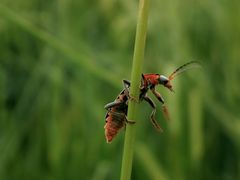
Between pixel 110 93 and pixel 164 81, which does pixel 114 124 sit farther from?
pixel 110 93

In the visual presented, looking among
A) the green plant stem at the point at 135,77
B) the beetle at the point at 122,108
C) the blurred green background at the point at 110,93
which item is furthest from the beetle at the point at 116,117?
the blurred green background at the point at 110,93

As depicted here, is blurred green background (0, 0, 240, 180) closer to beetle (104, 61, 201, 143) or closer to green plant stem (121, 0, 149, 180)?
beetle (104, 61, 201, 143)

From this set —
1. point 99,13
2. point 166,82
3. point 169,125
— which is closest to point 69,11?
point 99,13

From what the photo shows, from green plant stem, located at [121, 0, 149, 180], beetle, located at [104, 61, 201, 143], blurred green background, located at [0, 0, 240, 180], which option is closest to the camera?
green plant stem, located at [121, 0, 149, 180]

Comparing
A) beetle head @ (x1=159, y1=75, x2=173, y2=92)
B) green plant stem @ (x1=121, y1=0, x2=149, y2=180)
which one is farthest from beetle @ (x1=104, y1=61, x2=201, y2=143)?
green plant stem @ (x1=121, y1=0, x2=149, y2=180)

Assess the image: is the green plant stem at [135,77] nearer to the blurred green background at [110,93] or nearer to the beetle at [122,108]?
the beetle at [122,108]

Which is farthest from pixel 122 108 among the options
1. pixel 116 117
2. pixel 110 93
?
pixel 110 93
